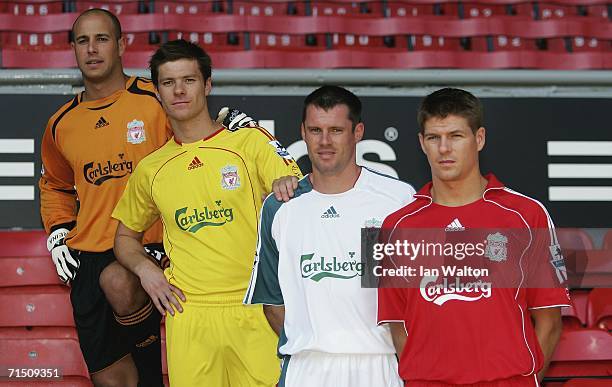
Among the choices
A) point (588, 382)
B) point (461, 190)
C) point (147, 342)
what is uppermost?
point (461, 190)

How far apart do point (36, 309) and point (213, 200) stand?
1.45 m

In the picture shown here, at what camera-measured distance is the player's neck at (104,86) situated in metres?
3.78

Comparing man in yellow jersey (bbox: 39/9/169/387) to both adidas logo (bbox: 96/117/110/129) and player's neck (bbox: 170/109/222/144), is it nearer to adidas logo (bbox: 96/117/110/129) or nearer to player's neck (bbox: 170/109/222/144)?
adidas logo (bbox: 96/117/110/129)

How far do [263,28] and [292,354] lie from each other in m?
3.90

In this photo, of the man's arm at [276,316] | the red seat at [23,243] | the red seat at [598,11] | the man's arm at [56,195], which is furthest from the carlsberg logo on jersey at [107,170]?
the red seat at [598,11]

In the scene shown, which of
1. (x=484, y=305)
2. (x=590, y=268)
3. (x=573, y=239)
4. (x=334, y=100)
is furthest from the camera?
(x=573, y=239)

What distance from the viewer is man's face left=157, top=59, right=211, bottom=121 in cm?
320

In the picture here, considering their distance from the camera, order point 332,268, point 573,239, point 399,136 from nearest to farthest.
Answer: point 332,268, point 573,239, point 399,136

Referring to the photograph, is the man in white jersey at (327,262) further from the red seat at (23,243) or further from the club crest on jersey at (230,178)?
the red seat at (23,243)

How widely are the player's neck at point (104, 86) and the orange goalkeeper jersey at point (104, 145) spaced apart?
1.1 inches

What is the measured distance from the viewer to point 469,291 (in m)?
2.56

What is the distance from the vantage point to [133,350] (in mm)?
3693

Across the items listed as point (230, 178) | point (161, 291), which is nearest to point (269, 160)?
point (230, 178)

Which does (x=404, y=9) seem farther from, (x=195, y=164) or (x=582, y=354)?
(x=195, y=164)
